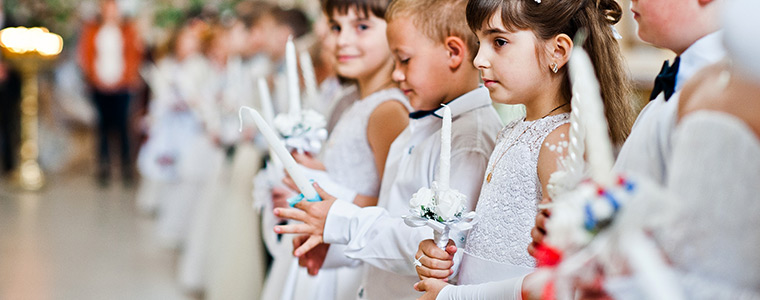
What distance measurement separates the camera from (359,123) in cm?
207

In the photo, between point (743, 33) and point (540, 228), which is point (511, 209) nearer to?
point (540, 228)

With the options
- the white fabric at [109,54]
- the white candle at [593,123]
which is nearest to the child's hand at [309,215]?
the white candle at [593,123]

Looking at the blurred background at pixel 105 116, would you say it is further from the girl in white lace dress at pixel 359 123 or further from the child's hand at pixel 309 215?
the child's hand at pixel 309 215

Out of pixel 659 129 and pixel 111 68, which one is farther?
pixel 111 68

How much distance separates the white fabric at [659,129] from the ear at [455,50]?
0.68 meters

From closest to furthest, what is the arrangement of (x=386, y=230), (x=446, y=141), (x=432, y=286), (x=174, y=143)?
(x=446, y=141) < (x=432, y=286) < (x=386, y=230) < (x=174, y=143)

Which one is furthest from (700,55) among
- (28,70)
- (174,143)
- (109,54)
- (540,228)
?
(109,54)

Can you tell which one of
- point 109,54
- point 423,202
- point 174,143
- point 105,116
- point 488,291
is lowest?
point 105,116

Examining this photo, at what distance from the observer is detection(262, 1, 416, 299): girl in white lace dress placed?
201 cm

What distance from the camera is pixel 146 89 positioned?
8594mm

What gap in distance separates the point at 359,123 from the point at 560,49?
0.84 m

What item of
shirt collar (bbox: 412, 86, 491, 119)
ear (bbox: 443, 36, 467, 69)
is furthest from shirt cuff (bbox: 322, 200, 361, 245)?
ear (bbox: 443, 36, 467, 69)

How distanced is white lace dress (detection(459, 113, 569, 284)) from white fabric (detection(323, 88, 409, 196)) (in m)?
0.69

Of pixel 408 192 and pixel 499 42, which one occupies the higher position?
pixel 499 42
